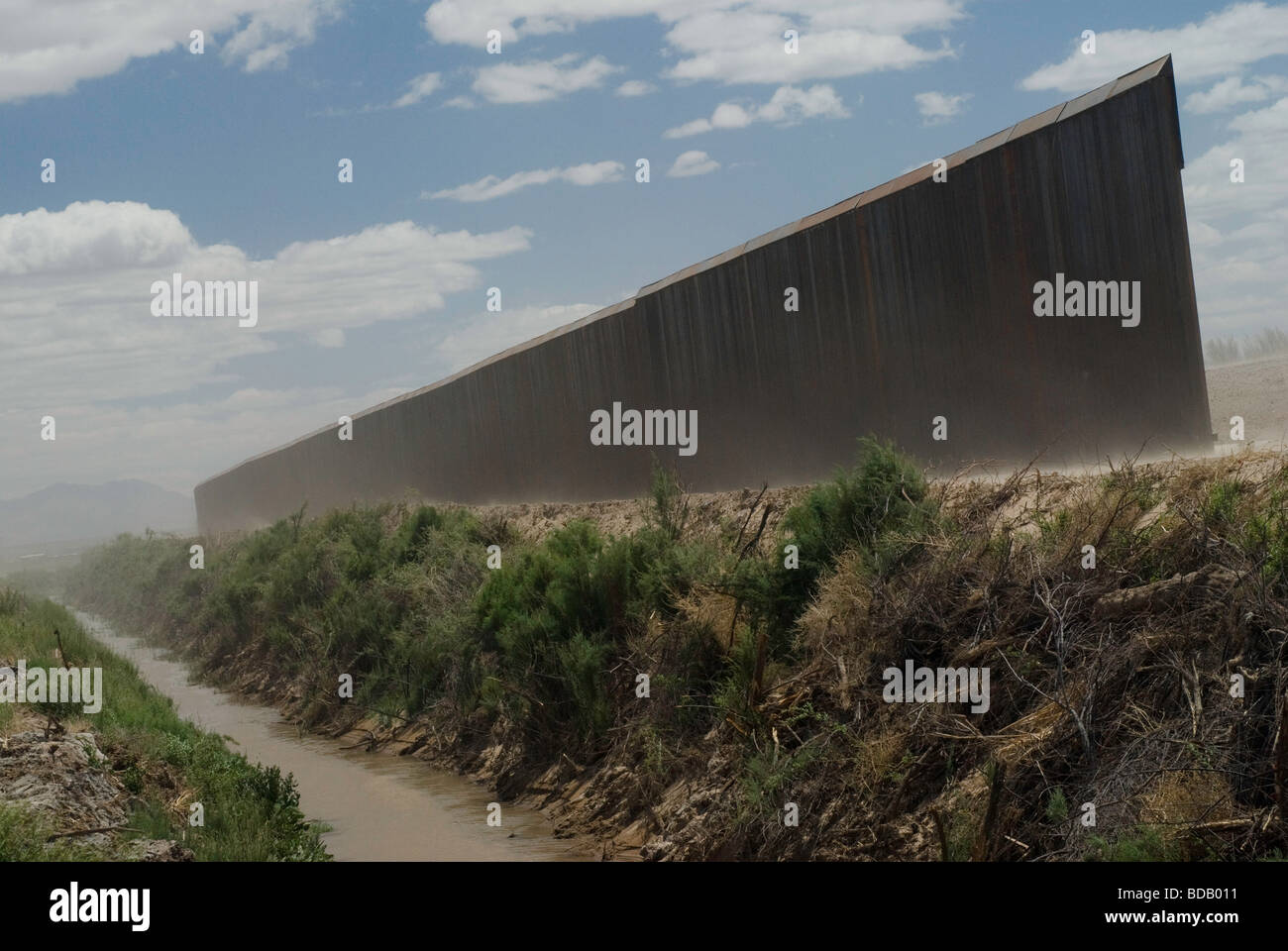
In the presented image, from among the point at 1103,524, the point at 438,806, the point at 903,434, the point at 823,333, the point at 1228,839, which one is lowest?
the point at 438,806

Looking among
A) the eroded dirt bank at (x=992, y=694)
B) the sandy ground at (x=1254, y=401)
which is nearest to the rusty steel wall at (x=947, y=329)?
the sandy ground at (x=1254, y=401)

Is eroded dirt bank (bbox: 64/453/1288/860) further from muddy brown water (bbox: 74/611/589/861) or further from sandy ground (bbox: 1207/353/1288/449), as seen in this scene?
sandy ground (bbox: 1207/353/1288/449)

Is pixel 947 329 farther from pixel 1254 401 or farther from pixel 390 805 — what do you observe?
pixel 390 805

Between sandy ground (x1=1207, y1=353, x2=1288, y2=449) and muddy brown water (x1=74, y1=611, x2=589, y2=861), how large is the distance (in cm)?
737

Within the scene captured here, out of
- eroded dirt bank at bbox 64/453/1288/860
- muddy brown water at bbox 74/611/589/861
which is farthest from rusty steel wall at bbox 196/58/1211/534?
muddy brown water at bbox 74/611/589/861

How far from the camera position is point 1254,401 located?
47.1 ft

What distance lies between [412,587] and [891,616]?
13.1 meters

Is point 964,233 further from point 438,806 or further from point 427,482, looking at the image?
point 427,482

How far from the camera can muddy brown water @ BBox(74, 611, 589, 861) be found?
13.0 metres

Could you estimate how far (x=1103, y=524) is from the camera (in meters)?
9.20

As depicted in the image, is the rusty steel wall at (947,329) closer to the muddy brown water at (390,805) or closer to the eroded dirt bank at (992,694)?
the eroded dirt bank at (992,694)

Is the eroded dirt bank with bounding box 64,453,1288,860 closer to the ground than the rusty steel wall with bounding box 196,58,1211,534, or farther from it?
closer to the ground

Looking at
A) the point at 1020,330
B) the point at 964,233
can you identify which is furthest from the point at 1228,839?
the point at 964,233

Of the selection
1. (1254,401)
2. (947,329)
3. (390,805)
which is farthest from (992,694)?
(390,805)
